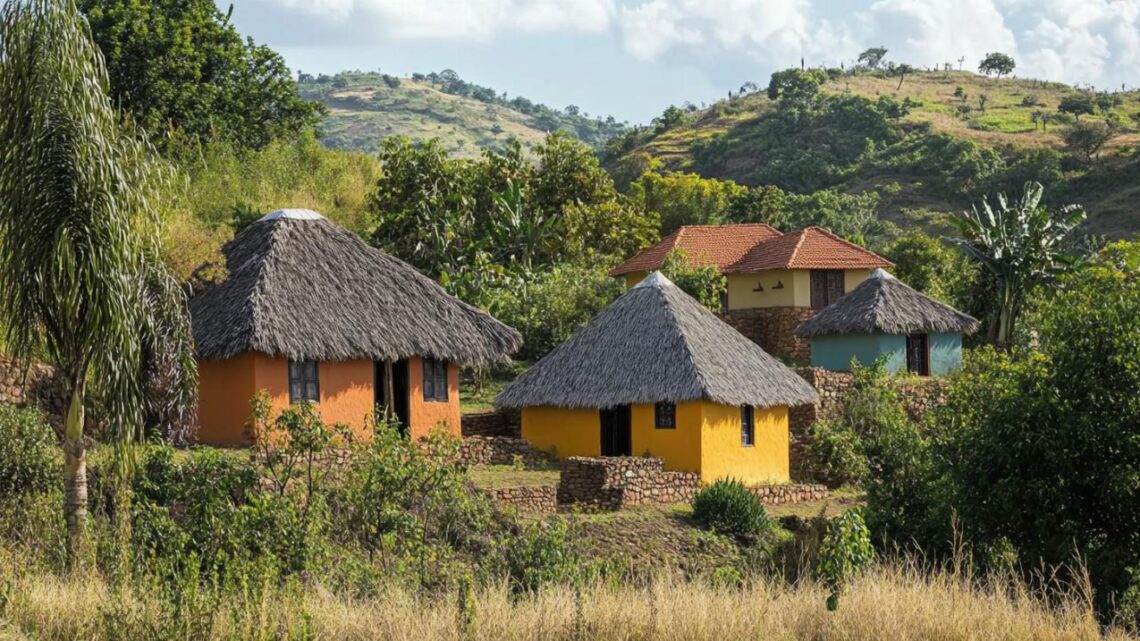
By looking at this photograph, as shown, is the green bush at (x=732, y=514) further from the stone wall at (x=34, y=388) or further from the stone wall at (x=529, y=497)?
the stone wall at (x=34, y=388)

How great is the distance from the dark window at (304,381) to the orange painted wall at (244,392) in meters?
0.09

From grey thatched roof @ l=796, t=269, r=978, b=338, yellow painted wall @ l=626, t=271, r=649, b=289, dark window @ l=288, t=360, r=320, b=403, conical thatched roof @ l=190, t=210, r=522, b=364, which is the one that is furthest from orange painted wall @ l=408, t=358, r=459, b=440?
yellow painted wall @ l=626, t=271, r=649, b=289

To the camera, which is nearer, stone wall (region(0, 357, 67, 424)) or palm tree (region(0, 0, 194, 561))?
palm tree (region(0, 0, 194, 561))

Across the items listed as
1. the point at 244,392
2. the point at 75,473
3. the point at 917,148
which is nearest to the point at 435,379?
the point at 244,392

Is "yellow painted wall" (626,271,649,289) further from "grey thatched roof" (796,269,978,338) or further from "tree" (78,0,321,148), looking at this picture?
"tree" (78,0,321,148)

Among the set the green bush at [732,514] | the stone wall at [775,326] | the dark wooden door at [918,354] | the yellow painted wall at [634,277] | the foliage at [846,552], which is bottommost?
the green bush at [732,514]

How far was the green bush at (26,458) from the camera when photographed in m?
18.3

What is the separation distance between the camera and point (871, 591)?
12.5 metres

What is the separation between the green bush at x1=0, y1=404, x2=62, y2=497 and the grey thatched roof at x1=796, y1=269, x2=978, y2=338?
68.3 ft

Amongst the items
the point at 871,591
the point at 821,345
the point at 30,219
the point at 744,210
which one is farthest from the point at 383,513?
the point at 744,210

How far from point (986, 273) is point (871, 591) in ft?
94.8

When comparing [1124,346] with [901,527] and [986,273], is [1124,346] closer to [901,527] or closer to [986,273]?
[901,527]

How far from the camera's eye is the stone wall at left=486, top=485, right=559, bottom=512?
22266 millimetres

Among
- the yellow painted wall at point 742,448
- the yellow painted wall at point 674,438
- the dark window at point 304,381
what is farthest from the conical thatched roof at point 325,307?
the yellow painted wall at point 742,448
